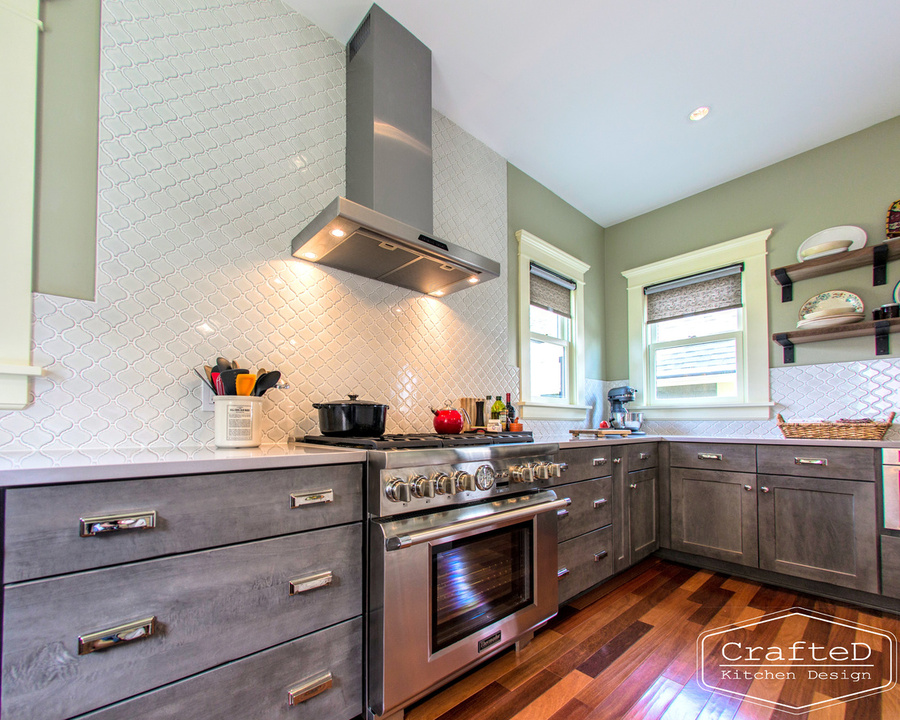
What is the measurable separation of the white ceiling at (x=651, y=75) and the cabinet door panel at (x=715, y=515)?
2296mm

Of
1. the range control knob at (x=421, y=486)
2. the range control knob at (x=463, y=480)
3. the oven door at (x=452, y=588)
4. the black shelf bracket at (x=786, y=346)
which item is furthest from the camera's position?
the black shelf bracket at (x=786, y=346)

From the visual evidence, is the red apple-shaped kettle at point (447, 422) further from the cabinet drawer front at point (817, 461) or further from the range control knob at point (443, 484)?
the cabinet drawer front at point (817, 461)

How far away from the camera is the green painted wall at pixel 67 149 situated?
1.34 m

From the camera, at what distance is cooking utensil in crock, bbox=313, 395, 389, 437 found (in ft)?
5.44

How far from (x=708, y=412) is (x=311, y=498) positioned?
324cm

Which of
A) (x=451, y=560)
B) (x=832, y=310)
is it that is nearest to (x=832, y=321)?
(x=832, y=310)

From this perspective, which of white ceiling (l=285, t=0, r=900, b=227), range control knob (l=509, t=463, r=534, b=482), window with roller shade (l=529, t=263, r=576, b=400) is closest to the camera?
range control knob (l=509, t=463, r=534, b=482)

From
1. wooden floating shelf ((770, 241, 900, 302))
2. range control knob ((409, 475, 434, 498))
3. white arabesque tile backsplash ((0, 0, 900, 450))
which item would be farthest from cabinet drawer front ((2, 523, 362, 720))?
wooden floating shelf ((770, 241, 900, 302))

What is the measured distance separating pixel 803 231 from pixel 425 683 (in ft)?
12.0

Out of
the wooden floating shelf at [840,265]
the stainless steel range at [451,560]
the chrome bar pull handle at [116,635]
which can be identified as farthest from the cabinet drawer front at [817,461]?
the chrome bar pull handle at [116,635]

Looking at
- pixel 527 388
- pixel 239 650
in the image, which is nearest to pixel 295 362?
pixel 239 650

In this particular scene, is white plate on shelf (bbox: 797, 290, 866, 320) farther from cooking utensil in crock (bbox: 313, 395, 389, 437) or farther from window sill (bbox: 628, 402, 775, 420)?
cooking utensil in crock (bbox: 313, 395, 389, 437)

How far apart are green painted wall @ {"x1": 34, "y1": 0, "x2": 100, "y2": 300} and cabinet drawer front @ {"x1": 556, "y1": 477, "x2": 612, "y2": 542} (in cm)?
215

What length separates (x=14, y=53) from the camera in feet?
4.27
